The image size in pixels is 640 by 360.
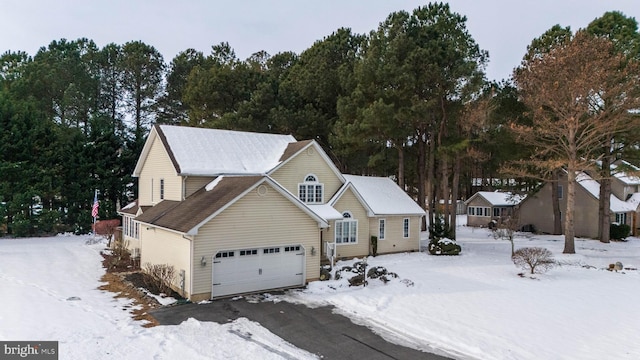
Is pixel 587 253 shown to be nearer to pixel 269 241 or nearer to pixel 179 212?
pixel 269 241

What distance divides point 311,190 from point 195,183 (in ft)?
20.2

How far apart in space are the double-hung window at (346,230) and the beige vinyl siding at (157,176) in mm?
8329

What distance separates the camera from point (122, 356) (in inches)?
344

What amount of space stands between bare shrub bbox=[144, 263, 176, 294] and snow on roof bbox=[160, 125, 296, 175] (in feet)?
16.4

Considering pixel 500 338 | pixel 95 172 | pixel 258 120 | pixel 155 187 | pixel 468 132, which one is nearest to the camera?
pixel 500 338

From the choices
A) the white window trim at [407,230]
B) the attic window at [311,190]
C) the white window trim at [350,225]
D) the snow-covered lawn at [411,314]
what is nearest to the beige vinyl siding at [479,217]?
the white window trim at [407,230]

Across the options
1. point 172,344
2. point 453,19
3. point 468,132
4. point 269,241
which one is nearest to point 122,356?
point 172,344

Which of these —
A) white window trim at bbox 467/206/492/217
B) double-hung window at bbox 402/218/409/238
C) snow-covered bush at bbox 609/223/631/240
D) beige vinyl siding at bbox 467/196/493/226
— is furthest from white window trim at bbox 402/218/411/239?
white window trim at bbox 467/206/492/217

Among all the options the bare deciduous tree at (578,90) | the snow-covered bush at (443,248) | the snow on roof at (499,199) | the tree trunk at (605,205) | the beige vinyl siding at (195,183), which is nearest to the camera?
the beige vinyl siding at (195,183)

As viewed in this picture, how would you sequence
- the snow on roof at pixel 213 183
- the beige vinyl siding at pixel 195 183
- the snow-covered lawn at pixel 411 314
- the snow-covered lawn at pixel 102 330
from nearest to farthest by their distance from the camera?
the snow-covered lawn at pixel 102 330, the snow-covered lawn at pixel 411 314, the snow on roof at pixel 213 183, the beige vinyl siding at pixel 195 183

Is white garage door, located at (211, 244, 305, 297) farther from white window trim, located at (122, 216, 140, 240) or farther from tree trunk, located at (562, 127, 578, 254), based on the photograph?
tree trunk, located at (562, 127, 578, 254)

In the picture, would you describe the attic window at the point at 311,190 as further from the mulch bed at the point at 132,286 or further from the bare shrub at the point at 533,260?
the bare shrub at the point at 533,260

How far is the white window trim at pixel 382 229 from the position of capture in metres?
22.8

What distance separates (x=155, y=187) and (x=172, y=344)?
13.4 meters
